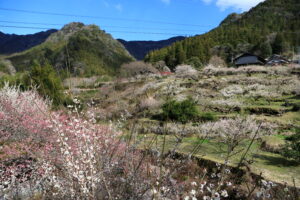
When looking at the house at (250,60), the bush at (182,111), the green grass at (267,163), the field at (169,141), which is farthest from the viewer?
the house at (250,60)

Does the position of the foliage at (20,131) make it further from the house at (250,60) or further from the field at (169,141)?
the house at (250,60)

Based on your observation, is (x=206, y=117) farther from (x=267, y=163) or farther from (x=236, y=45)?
(x=236, y=45)

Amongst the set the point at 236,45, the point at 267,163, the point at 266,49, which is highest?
the point at 236,45

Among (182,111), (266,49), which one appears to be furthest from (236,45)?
(182,111)

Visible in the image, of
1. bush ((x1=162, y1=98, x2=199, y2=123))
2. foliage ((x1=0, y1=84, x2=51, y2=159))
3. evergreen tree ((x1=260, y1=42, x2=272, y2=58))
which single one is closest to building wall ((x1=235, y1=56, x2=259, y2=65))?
evergreen tree ((x1=260, y1=42, x2=272, y2=58))

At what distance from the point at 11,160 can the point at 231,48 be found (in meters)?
49.0

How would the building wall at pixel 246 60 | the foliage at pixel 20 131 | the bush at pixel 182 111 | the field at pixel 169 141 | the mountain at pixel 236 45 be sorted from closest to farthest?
the field at pixel 169 141, the foliage at pixel 20 131, the bush at pixel 182 111, the building wall at pixel 246 60, the mountain at pixel 236 45

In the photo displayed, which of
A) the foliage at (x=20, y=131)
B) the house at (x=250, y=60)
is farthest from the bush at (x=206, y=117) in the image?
the house at (x=250, y=60)

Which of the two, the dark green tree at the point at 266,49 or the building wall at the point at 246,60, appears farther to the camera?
the dark green tree at the point at 266,49

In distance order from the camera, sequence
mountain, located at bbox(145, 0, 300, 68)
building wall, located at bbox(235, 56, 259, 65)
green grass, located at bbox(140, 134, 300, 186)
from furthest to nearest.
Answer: mountain, located at bbox(145, 0, 300, 68) < building wall, located at bbox(235, 56, 259, 65) < green grass, located at bbox(140, 134, 300, 186)

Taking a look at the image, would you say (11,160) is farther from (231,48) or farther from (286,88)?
(231,48)

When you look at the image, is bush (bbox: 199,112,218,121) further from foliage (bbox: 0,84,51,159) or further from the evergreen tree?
the evergreen tree

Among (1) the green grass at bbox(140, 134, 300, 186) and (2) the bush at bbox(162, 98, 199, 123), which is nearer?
(1) the green grass at bbox(140, 134, 300, 186)

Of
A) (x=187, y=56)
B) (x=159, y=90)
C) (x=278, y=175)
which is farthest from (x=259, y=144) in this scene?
(x=187, y=56)
